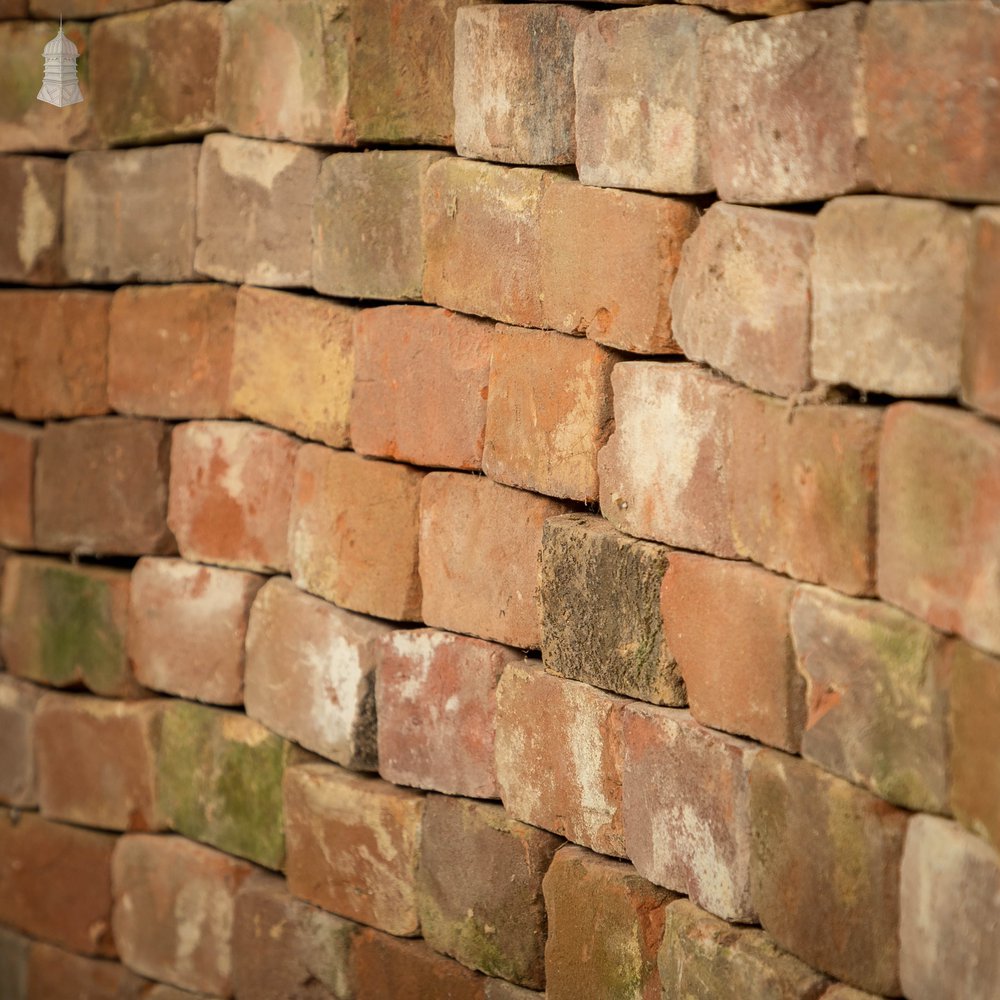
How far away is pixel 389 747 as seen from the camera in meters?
5.13

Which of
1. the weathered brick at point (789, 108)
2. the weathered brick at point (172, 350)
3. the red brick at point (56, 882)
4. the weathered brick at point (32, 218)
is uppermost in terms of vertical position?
the weathered brick at point (789, 108)

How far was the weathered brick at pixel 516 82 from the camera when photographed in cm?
432

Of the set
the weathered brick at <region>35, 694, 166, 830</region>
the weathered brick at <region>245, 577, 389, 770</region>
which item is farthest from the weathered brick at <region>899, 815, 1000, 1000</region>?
the weathered brick at <region>35, 694, 166, 830</region>

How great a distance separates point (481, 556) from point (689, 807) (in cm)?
94

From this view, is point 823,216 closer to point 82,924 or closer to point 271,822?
point 271,822

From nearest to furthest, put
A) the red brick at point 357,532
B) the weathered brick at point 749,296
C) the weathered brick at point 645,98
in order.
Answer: the weathered brick at point 749,296, the weathered brick at point 645,98, the red brick at point 357,532

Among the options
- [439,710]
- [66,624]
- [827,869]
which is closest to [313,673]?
[439,710]

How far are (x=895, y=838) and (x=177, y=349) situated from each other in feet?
10.0

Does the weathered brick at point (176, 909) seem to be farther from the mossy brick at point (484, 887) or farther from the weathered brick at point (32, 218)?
the weathered brick at point (32, 218)

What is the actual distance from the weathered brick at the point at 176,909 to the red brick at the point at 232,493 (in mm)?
947

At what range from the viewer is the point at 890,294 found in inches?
132

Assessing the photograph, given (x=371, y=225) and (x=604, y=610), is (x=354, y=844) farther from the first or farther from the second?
(x=371, y=225)

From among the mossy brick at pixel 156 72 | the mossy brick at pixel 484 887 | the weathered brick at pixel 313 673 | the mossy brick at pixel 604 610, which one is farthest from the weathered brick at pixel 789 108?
the mossy brick at pixel 156 72

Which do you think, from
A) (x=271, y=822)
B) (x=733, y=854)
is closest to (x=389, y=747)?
(x=271, y=822)
